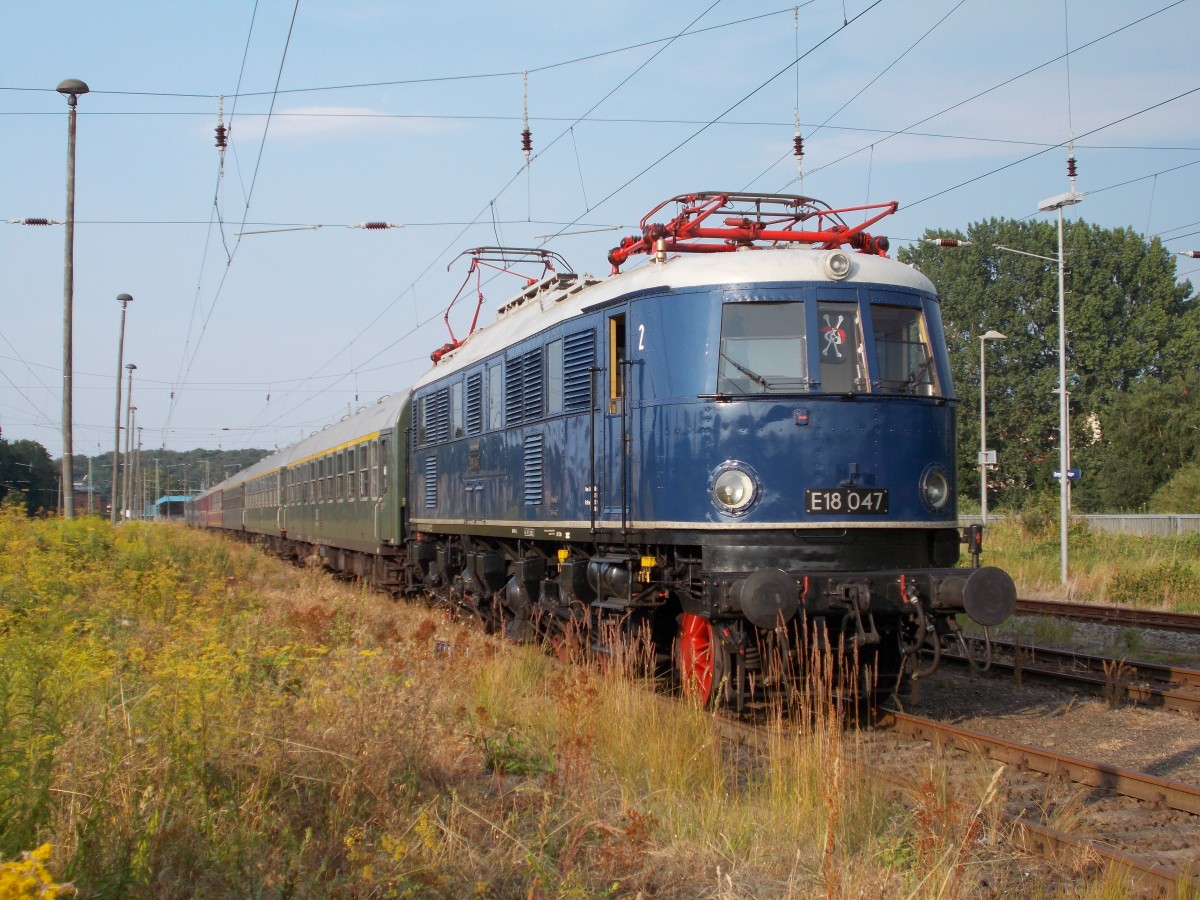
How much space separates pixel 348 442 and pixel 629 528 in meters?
14.2

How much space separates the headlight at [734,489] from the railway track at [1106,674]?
191cm

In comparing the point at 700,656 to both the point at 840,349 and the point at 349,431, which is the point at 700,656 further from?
the point at 349,431

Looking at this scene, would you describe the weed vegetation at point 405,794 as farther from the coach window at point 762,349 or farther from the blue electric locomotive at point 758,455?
the coach window at point 762,349

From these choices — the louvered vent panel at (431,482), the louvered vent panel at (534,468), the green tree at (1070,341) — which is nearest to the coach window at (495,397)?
the louvered vent panel at (534,468)

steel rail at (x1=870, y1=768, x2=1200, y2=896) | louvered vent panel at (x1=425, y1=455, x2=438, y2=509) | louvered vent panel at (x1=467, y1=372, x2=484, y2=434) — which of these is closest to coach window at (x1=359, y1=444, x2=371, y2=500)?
louvered vent panel at (x1=425, y1=455, x2=438, y2=509)

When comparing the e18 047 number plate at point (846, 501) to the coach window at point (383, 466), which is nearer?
the e18 047 number plate at point (846, 501)

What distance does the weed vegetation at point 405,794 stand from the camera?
4.42 meters

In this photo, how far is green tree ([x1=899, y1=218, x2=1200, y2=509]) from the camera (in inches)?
2175

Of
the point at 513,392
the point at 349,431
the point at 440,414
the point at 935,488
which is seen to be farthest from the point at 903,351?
the point at 349,431

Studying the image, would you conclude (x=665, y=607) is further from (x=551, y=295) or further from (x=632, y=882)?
(x=632, y=882)

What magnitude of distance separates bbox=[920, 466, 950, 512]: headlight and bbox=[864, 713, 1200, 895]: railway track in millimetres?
1581

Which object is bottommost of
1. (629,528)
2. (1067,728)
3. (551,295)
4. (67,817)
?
(1067,728)

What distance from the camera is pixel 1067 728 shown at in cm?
866

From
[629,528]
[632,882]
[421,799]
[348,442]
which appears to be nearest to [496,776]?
[421,799]
